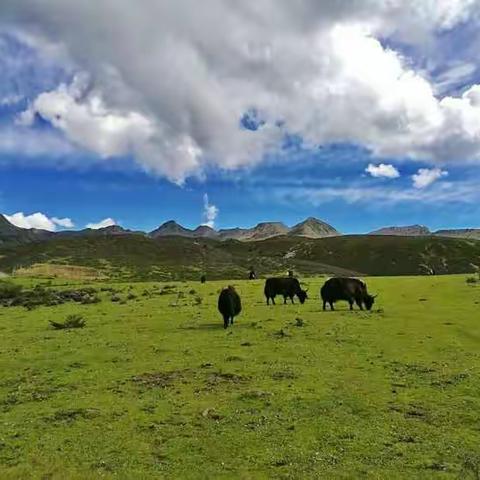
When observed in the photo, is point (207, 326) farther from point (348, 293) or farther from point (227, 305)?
point (348, 293)

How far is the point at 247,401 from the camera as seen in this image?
15680mm

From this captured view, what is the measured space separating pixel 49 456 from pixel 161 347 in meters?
12.4

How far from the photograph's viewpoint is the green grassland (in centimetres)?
1148

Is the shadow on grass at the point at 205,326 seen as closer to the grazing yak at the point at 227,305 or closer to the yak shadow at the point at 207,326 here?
the yak shadow at the point at 207,326

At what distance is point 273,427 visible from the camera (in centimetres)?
1345

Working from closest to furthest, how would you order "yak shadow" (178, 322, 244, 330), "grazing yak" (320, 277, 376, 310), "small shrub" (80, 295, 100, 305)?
"yak shadow" (178, 322, 244, 330) < "grazing yak" (320, 277, 376, 310) < "small shrub" (80, 295, 100, 305)

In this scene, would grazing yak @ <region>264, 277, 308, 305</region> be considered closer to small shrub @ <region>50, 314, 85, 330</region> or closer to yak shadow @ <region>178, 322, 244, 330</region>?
yak shadow @ <region>178, 322, 244, 330</region>

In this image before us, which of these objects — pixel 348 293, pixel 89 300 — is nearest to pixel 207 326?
pixel 348 293

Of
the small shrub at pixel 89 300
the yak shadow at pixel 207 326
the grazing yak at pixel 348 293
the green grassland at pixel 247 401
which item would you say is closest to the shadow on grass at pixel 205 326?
the yak shadow at pixel 207 326

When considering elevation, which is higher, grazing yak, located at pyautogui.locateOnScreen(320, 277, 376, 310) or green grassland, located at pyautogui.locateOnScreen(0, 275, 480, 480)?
grazing yak, located at pyautogui.locateOnScreen(320, 277, 376, 310)

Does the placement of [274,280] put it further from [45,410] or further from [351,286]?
[45,410]

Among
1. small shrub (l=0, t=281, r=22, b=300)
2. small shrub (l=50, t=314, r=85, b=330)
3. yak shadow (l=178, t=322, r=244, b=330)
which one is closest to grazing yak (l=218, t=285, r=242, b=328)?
yak shadow (l=178, t=322, r=244, b=330)

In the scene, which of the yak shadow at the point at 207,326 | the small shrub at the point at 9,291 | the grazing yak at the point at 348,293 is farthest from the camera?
the small shrub at the point at 9,291

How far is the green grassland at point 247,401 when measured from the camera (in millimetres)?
11477
